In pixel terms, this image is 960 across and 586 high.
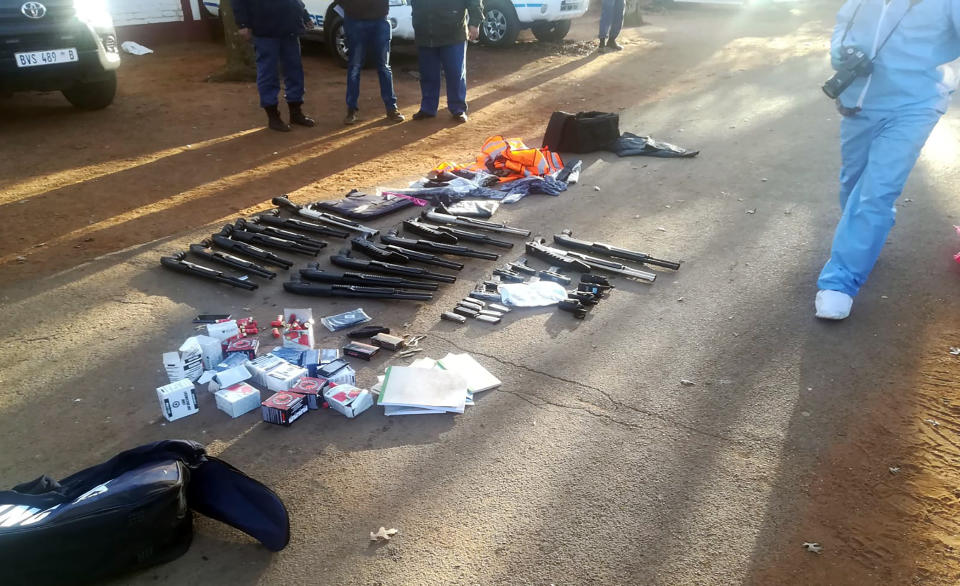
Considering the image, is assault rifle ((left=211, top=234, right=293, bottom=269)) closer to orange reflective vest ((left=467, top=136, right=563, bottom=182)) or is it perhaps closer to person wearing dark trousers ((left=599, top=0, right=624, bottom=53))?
orange reflective vest ((left=467, top=136, right=563, bottom=182))

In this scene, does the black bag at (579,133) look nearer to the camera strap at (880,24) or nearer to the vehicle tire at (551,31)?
the camera strap at (880,24)

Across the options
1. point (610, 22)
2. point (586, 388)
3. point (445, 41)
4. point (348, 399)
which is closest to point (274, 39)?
point (445, 41)

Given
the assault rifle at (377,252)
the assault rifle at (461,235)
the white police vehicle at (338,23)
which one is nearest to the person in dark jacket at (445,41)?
the white police vehicle at (338,23)

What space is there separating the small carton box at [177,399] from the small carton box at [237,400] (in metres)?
0.14

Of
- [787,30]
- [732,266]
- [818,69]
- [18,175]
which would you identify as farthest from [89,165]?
[787,30]

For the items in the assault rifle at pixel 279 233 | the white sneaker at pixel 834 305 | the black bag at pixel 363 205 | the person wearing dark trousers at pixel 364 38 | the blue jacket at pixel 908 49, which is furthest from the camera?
the person wearing dark trousers at pixel 364 38

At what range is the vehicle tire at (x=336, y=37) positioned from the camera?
11.6 meters

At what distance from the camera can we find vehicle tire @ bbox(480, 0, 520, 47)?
13.5m

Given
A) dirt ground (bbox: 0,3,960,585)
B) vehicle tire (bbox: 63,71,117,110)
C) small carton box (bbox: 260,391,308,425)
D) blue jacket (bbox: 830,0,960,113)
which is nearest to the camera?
dirt ground (bbox: 0,3,960,585)

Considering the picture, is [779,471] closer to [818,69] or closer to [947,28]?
[947,28]

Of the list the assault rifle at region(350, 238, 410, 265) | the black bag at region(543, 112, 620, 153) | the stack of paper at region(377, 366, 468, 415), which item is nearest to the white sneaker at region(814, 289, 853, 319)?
the stack of paper at region(377, 366, 468, 415)

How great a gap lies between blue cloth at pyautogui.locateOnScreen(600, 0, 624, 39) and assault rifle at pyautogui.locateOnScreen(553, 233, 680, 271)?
9.96 metres

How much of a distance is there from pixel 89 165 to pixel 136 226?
2.07 metres

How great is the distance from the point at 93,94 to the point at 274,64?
2.91 m
